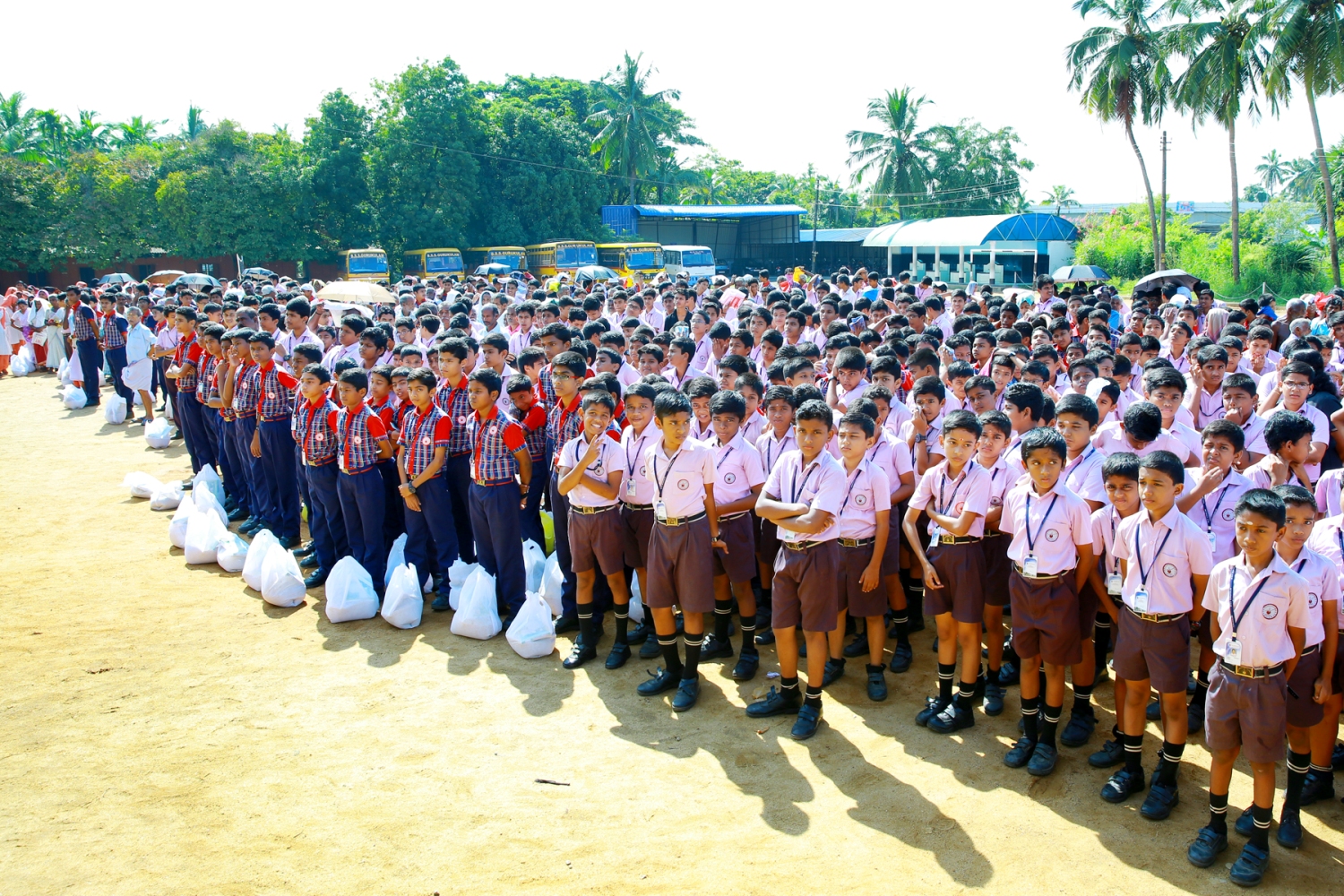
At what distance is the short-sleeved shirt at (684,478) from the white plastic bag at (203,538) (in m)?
4.24

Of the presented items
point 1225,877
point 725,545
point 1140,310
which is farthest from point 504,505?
point 1140,310

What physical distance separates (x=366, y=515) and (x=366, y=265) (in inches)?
919

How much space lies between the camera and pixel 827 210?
52062 mm

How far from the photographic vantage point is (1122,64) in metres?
23.9

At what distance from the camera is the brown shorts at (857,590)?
15.2 feet

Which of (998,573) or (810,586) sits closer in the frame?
(810,586)

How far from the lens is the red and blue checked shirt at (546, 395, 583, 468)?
5.69 m

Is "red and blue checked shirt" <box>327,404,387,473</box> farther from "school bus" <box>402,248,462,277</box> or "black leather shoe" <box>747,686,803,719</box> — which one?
→ "school bus" <box>402,248,462,277</box>

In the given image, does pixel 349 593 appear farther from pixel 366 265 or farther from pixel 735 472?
pixel 366 265

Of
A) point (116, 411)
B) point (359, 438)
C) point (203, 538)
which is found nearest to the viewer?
point (359, 438)

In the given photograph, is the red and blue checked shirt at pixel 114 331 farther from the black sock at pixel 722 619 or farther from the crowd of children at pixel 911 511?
the black sock at pixel 722 619

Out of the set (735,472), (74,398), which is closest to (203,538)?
(735,472)

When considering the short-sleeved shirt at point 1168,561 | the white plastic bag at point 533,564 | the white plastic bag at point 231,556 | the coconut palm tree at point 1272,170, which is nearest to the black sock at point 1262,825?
the short-sleeved shirt at point 1168,561

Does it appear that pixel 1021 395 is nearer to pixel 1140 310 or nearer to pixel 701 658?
pixel 701 658
